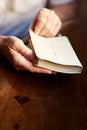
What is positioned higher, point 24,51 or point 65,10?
point 24,51

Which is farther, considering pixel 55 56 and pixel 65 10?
pixel 65 10

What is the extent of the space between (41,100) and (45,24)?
0.33 metres

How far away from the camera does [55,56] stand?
67cm

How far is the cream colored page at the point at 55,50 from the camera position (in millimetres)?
647

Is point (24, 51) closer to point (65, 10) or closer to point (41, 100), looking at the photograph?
point (41, 100)

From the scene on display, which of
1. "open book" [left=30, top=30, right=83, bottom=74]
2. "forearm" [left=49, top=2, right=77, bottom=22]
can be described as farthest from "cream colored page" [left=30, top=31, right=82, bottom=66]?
"forearm" [left=49, top=2, right=77, bottom=22]

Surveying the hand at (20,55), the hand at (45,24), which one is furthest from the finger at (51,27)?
the hand at (20,55)

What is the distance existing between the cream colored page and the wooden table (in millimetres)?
42

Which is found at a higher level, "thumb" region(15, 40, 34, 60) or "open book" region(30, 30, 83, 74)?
"thumb" region(15, 40, 34, 60)

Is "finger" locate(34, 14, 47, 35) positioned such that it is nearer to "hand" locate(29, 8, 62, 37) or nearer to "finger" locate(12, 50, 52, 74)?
"hand" locate(29, 8, 62, 37)

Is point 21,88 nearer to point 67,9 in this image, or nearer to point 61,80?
point 61,80

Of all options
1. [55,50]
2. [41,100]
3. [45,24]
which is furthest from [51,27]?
[41,100]

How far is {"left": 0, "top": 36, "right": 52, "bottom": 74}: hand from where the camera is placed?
66cm

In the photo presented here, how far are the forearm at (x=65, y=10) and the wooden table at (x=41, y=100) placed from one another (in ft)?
1.20
